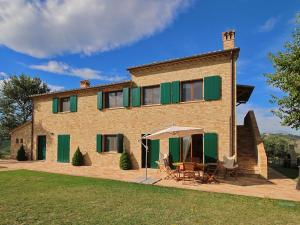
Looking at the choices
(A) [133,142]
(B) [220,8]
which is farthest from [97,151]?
(B) [220,8]

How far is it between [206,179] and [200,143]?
3.34m

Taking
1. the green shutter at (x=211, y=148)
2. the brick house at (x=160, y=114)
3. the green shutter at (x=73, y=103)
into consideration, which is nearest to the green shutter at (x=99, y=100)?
the brick house at (x=160, y=114)

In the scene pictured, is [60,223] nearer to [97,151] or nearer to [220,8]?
[220,8]

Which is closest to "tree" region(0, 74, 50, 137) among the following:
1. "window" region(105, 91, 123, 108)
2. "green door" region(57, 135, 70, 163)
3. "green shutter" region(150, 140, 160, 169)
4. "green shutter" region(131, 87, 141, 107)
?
"green door" region(57, 135, 70, 163)

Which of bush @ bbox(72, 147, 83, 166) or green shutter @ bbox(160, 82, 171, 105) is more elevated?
green shutter @ bbox(160, 82, 171, 105)

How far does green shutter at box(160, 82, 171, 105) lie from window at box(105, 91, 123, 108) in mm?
3278

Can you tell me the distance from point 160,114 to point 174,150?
7.50 feet

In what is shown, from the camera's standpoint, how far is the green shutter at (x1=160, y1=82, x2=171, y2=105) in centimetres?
1405

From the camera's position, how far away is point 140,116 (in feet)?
49.4

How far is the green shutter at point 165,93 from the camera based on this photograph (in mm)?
14047

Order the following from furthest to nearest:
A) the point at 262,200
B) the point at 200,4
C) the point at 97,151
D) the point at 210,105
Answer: the point at 97,151, the point at 210,105, the point at 200,4, the point at 262,200

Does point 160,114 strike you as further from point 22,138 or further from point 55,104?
point 22,138

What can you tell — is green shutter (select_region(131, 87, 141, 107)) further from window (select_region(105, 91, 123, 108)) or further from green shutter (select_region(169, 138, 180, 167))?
green shutter (select_region(169, 138, 180, 167))

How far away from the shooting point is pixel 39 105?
2067cm
